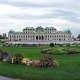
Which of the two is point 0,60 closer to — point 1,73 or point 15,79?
point 1,73

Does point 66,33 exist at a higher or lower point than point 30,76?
higher

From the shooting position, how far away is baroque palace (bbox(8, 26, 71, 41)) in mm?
133500

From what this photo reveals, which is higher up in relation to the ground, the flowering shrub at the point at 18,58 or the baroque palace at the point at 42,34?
the baroque palace at the point at 42,34

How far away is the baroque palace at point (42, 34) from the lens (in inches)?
5256

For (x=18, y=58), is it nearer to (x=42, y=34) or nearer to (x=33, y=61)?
(x=33, y=61)

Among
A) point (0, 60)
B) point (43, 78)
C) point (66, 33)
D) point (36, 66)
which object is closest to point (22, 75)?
point (43, 78)

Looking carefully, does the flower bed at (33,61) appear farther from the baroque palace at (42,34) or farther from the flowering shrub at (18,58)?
the baroque palace at (42,34)

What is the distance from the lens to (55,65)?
1045 cm

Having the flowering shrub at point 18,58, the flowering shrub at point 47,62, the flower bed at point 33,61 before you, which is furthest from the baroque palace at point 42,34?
the flowering shrub at point 47,62

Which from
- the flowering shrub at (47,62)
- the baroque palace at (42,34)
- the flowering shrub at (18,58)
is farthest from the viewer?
the baroque palace at (42,34)

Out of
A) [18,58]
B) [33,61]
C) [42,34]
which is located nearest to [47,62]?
[33,61]

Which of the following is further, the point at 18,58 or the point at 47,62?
the point at 18,58

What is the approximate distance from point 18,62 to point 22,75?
3.56 meters

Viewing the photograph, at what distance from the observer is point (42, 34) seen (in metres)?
133
